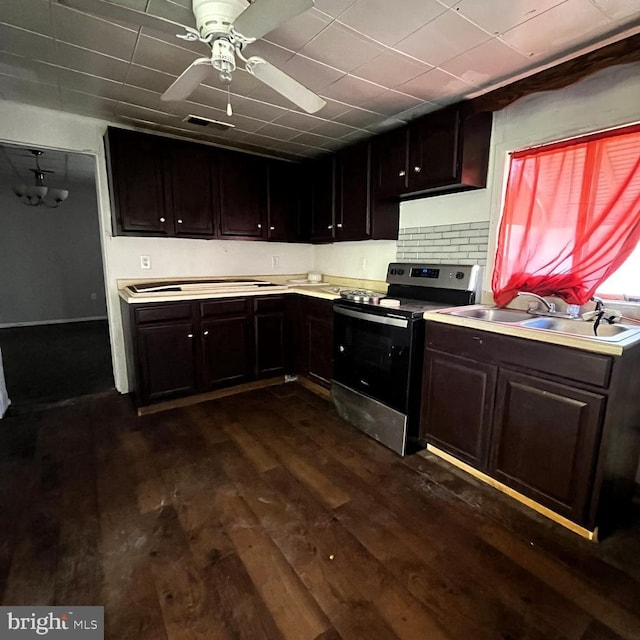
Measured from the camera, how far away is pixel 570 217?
77.1 inches

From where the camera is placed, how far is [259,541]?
1.55m

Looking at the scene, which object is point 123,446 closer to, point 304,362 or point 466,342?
point 304,362

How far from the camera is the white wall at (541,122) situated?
5.74 ft

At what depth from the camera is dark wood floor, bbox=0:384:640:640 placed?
48.3 inches

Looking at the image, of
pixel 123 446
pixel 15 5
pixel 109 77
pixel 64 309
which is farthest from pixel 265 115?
pixel 64 309

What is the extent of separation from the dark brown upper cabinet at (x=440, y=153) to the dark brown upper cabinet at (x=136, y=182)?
182cm

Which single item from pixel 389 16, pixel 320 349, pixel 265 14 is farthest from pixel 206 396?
pixel 389 16

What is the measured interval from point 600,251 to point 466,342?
816 millimetres

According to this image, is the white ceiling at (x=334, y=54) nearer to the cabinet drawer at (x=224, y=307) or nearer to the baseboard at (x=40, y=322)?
the cabinet drawer at (x=224, y=307)

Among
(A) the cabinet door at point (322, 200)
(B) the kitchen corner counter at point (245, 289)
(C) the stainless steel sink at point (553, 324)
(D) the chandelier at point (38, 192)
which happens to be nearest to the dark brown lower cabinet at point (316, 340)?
(B) the kitchen corner counter at point (245, 289)

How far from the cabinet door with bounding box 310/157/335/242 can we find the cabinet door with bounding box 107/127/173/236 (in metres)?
1.36

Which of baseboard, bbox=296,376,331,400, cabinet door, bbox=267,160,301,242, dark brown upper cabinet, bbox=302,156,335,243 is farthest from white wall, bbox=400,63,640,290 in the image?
baseboard, bbox=296,376,331,400

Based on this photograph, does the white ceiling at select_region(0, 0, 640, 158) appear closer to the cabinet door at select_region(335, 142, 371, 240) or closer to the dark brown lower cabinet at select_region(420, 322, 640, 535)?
the cabinet door at select_region(335, 142, 371, 240)

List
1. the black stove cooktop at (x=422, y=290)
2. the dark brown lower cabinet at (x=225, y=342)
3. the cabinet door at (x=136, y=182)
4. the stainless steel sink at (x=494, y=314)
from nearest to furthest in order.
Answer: the stainless steel sink at (x=494, y=314) < the black stove cooktop at (x=422, y=290) < the cabinet door at (x=136, y=182) < the dark brown lower cabinet at (x=225, y=342)
